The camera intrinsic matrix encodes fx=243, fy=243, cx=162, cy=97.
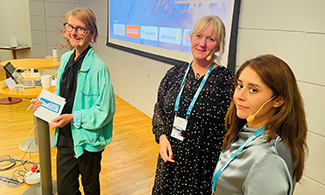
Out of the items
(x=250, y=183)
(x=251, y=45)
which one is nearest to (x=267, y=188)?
(x=250, y=183)

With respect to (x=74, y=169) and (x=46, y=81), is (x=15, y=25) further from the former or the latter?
(x=74, y=169)

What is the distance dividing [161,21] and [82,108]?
249cm

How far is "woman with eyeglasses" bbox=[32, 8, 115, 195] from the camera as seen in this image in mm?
1672

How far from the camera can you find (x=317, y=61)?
1974 mm

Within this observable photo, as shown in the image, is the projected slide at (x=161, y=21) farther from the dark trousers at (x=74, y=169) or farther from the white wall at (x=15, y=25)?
the white wall at (x=15, y=25)

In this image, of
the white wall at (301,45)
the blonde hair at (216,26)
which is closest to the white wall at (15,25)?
the white wall at (301,45)

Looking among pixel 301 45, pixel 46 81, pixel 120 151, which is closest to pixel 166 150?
pixel 301 45

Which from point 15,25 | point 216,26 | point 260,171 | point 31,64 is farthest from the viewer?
point 15,25

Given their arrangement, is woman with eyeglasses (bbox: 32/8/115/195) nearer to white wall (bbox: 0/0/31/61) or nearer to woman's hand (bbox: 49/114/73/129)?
woman's hand (bbox: 49/114/73/129)

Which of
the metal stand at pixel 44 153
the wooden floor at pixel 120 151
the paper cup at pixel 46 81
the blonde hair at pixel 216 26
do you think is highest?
the blonde hair at pixel 216 26

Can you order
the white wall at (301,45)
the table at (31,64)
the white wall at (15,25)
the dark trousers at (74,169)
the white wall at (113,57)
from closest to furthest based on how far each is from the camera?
the dark trousers at (74,169) → the white wall at (301,45) → the table at (31,64) → the white wall at (113,57) → the white wall at (15,25)

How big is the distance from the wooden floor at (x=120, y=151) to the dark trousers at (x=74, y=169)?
65cm

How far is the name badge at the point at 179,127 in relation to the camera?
1.49 meters

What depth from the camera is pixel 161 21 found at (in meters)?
3.80
